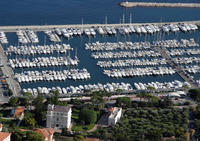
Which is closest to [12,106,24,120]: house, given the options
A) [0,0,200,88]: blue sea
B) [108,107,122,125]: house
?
[108,107,122,125]: house

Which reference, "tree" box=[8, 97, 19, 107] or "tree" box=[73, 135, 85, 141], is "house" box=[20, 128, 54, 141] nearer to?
"tree" box=[73, 135, 85, 141]

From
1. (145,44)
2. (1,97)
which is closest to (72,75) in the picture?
(1,97)

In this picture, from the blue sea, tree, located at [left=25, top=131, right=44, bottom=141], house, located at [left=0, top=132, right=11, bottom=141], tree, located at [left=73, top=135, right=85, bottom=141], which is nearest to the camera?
house, located at [left=0, top=132, right=11, bottom=141]

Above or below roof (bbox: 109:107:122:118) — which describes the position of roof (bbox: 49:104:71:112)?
above

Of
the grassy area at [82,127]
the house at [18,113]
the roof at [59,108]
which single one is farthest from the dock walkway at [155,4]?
the roof at [59,108]

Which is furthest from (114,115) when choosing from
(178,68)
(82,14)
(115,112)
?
(82,14)

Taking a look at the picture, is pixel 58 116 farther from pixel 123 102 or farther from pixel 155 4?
pixel 155 4

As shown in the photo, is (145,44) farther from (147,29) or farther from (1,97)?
(1,97)
